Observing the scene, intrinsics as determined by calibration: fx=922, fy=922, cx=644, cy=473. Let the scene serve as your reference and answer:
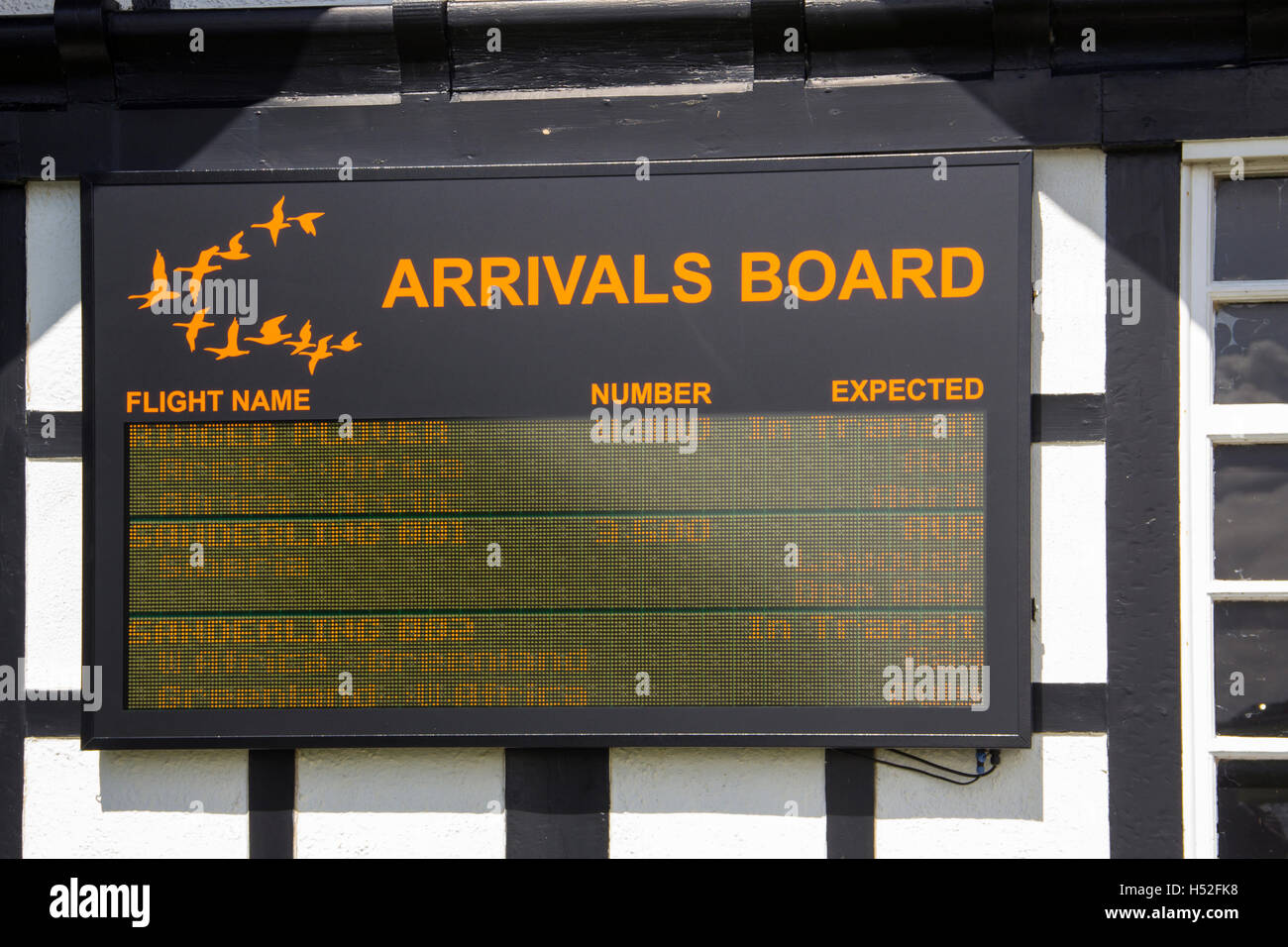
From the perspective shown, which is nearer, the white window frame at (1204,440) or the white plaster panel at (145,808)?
the white window frame at (1204,440)

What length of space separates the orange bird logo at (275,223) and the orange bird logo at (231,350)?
260 mm

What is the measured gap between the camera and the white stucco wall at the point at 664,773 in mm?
2521

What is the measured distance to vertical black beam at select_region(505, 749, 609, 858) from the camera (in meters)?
2.57

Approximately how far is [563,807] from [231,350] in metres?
1.56

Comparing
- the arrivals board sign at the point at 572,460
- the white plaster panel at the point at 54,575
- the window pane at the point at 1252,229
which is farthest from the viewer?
the white plaster panel at the point at 54,575

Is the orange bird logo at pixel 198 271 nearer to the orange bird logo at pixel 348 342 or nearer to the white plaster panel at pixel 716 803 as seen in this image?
the orange bird logo at pixel 348 342

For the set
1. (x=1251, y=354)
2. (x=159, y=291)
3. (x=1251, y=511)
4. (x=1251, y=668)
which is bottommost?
(x=1251, y=668)

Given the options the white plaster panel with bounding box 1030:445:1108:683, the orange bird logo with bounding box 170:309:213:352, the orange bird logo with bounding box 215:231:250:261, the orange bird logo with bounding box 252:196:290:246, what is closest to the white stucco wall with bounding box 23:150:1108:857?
the white plaster panel with bounding box 1030:445:1108:683

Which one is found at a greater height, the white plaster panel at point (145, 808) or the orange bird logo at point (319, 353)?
the orange bird logo at point (319, 353)

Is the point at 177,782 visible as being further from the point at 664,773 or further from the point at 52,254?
the point at 52,254

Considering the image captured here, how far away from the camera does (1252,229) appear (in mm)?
2539

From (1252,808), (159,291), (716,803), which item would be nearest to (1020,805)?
(1252,808)

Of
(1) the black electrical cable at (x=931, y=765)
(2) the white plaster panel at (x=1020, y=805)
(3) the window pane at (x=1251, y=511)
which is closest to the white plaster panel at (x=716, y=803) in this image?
(1) the black electrical cable at (x=931, y=765)

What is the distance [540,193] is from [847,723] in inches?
64.6
